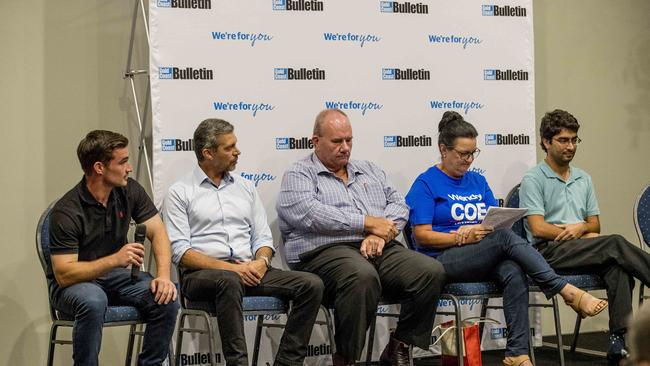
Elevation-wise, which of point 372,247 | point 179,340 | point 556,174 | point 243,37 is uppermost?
point 243,37

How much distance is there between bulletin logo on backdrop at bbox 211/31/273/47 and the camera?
14.9 feet

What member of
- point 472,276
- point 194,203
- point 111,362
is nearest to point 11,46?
point 194,203

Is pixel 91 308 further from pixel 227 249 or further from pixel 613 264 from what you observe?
pixel 613 264

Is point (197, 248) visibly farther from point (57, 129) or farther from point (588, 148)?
point (588, 148)

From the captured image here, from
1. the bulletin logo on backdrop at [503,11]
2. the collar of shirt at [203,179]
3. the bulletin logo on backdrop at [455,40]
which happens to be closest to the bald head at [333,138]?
the collar of shirt at [203,179]

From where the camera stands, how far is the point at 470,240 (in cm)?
441

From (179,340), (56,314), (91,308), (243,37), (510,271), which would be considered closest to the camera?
(91,308)

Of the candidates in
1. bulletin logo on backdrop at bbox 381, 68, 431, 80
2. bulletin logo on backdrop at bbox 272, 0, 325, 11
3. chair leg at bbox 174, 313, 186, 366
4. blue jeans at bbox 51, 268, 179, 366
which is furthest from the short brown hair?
bulletin logo on backdrop at bbox 381, 68, 431, 80

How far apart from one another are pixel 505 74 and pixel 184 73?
6.60ft

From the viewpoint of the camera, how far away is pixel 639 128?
609cm

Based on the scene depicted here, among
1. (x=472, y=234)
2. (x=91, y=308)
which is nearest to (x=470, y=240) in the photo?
(x=472, y=234)

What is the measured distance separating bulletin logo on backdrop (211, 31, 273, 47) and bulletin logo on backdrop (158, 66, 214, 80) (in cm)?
20

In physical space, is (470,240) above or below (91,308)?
above

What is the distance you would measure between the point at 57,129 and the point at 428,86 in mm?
2131
